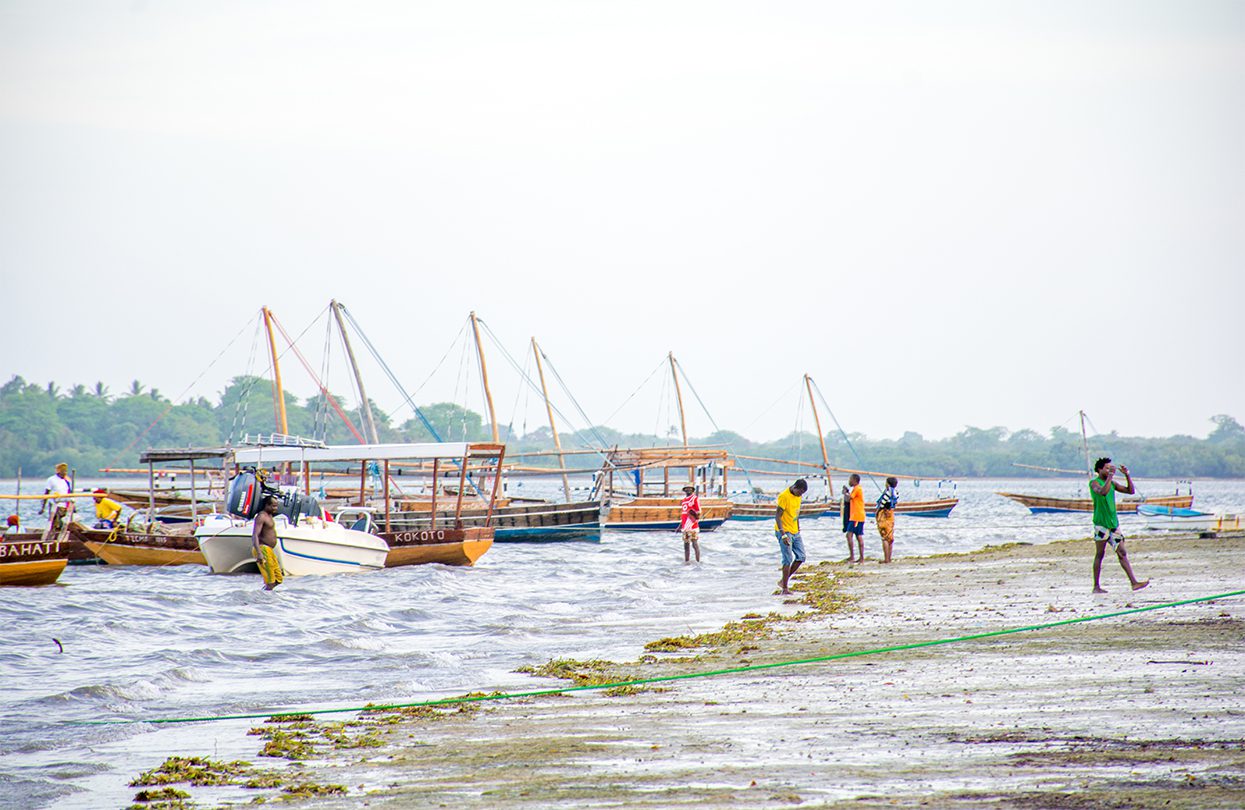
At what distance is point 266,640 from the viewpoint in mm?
16906

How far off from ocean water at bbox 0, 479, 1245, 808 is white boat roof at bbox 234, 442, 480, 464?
274cm

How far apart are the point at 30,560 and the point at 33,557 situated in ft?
0.30

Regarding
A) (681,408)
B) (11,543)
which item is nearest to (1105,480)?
(11,543)

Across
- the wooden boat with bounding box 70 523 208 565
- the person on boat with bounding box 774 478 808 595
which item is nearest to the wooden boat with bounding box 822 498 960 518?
the wooden boat with bounding box 70 523 208 565

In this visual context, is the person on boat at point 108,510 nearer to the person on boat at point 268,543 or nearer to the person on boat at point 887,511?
the person on boat at point 268,543

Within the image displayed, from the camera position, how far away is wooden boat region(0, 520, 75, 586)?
24.2 m

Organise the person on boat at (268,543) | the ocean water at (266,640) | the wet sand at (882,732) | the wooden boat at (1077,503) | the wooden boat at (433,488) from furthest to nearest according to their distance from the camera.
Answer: the wooden boat at (1077,503), the wooden boat at (433,488), the person on boat at (268,543), the ocean water at (266,640), the wet sand at (882,732)

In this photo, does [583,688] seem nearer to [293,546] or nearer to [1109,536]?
[1109,536]

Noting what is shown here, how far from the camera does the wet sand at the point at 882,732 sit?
21.9ft

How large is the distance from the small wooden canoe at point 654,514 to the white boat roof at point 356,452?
21.3 metres

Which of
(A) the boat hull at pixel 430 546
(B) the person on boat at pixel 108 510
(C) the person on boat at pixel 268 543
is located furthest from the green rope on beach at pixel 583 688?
(B) the person on boat at pixel 108 510

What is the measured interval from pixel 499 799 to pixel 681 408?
213 feet

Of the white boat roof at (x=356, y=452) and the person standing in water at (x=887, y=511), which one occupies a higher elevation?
the white boat roof at (x=356, y=452)

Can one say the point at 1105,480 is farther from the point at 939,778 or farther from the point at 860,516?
the point at 860,516
